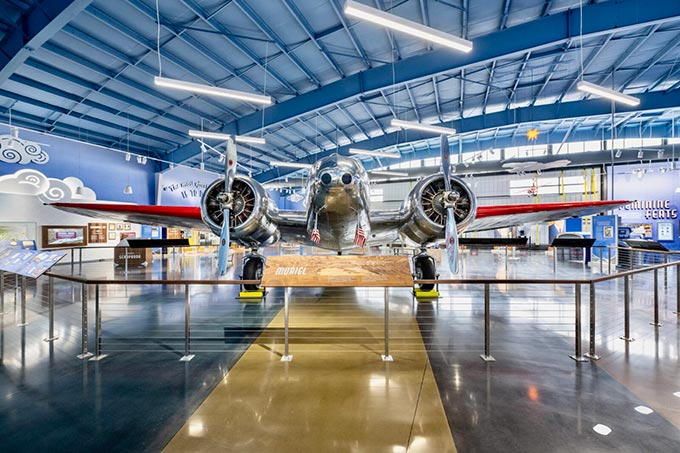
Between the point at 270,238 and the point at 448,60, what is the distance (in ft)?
31.4

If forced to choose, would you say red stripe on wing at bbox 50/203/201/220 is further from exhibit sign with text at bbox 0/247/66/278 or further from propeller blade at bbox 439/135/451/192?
propeller blade at bbox 439/135/451/192

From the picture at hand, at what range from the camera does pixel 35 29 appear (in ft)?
24.8

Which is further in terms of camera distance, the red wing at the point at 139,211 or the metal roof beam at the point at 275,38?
the metal roof beam at the point at 275,38

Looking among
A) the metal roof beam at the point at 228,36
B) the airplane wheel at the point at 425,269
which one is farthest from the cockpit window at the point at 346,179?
the metal roof beam at the point at 228,36

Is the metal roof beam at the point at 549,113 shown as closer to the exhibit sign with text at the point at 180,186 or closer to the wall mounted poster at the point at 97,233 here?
the exhibit sign with text at the point at 180,186

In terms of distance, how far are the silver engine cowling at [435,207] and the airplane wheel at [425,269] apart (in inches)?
57.0

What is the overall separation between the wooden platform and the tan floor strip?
1234 mm

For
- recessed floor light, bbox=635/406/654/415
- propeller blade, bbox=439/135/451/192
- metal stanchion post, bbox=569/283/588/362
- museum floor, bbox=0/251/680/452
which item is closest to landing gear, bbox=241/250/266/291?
museum floor, bbox=0/251/680/452

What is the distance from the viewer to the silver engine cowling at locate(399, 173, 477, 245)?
6078 mm

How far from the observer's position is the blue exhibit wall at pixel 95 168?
14.1m

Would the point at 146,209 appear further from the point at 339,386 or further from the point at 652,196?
the point at 652,196

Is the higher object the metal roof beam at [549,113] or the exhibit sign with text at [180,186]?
the metal roof beam at [549,113]

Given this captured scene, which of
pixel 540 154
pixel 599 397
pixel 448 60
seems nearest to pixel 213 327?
pixel 599 397

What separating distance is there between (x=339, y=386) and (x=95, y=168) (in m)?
20.6
